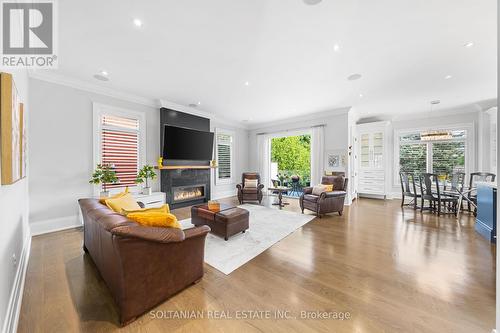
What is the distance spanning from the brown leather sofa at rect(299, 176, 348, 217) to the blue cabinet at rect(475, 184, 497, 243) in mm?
2271

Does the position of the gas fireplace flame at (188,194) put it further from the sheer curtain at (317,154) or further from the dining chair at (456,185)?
the dining chair at (456,185)

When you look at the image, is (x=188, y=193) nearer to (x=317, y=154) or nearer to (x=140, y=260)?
(x=317, y=154)

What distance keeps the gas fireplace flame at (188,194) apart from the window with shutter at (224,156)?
1.02 meters

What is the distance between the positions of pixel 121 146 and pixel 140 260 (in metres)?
3.92

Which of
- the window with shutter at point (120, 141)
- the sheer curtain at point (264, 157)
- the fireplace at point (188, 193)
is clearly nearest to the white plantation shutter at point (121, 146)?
the window with shutter at point (120, 141)

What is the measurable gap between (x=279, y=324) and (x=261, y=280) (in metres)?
0.59

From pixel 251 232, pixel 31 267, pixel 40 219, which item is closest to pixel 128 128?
pixel 40 219

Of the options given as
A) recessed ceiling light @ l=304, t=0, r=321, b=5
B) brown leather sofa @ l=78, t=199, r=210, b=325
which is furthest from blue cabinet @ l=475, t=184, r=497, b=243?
brown leather sofa @ l=78, t=199, r=210, b=325

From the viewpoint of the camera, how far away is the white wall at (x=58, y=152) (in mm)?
3520

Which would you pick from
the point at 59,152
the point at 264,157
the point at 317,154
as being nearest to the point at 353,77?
the point at 317,154

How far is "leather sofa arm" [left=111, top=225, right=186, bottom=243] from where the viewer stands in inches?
57.3

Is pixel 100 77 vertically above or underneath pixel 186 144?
above

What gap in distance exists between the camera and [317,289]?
6.54 ft

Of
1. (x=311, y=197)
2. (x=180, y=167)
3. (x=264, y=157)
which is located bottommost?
(x=311, y=197)
